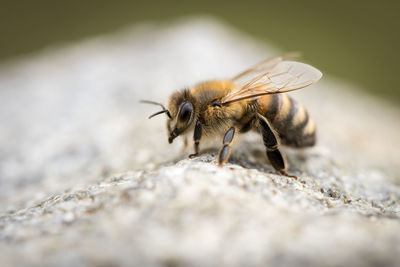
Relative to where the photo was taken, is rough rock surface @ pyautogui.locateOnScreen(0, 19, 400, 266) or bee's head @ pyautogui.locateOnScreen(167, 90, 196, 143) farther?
bee's head @ pyautogui.locateOnScreen(167, 90, 196, 143)

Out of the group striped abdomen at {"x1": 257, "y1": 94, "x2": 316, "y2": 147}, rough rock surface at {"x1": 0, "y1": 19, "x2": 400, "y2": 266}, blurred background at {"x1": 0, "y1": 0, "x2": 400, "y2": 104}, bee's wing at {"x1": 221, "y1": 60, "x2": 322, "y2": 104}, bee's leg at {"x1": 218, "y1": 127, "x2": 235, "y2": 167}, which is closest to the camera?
rough rock surface at {"x1": 0, "y1": 19, "x2": 400, "y2": 266}

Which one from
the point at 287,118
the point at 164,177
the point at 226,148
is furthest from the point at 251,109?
the point at 164,177

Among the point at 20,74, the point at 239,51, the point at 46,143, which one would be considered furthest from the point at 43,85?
the point at 239,51

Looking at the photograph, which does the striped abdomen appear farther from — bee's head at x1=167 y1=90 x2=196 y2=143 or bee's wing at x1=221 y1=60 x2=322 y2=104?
bee's head at x1=167 y1=90 x2=196 y2=143

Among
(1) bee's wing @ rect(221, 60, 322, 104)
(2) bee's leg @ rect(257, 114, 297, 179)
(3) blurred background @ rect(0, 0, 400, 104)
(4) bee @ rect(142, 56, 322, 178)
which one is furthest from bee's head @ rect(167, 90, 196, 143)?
(3) blurred background @ rect(0, 0, 400, 104)

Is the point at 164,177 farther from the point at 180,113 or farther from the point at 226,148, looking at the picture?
the point at 180,113

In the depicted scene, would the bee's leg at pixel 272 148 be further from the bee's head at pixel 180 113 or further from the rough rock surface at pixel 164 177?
the bee's head at pixel 180 113
